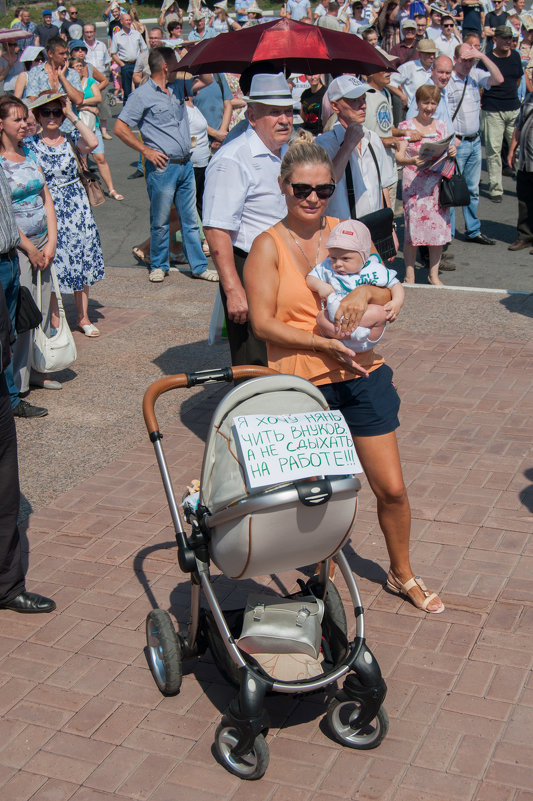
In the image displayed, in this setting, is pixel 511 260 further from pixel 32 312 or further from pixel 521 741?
pixel 521 741

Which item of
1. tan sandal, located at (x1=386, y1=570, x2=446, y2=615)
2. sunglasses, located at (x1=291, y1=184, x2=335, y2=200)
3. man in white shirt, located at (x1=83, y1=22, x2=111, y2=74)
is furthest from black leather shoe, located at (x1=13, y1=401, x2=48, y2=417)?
man in white shirt, located at (x1=83, y1=22, x2=111, y2=74)

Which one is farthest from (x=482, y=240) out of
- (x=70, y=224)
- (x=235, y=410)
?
(x=235, y=410)

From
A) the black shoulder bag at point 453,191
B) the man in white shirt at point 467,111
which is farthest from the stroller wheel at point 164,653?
the man in white shirt at point 467,111

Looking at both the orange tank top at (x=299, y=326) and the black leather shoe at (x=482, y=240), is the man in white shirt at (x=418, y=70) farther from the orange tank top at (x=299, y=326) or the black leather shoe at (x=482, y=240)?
the orange tank top at (x=299, y=326)

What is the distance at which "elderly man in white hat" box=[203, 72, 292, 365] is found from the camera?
17.4 feet

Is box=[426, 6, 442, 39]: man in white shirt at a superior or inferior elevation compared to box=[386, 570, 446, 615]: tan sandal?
superior

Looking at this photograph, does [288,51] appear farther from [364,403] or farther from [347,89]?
[364,403]

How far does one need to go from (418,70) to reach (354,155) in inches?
242

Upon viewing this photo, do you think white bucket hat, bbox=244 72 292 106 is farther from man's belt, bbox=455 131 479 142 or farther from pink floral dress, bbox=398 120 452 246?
man's belt, bbox=455 131 479 142

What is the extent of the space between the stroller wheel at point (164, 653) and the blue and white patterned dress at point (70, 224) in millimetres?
4837

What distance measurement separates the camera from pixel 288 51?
20.6ft

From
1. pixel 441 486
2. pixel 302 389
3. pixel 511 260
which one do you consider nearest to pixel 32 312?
pixel 441 486

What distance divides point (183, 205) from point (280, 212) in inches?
175

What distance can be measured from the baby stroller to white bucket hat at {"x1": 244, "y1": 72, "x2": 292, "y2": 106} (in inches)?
80.7
